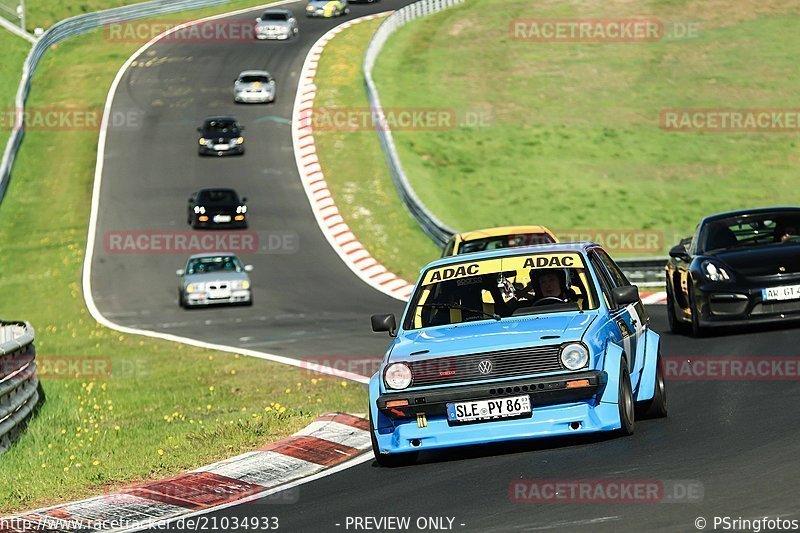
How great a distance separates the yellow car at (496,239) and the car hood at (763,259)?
4.58 m

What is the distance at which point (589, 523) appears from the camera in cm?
751

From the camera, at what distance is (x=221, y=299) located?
29.9 metres

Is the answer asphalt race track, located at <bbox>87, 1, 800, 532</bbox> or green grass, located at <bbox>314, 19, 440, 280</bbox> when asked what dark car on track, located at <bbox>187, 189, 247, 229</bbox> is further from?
green grass, located at <bbox>314, 19, 440, 280</bbox>

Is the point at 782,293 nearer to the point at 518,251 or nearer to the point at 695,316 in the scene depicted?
the point at 695,316

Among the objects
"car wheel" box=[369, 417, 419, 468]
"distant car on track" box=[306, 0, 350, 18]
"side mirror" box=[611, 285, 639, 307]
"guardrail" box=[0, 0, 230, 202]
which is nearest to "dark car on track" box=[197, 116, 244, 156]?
"guardrail" box=[0, 0, 230, 202]

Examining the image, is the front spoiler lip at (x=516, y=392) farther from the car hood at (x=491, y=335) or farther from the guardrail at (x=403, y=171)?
the guardrail at (x=403, y=171)

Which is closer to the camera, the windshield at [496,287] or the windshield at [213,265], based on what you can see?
the windshield at [496,287]

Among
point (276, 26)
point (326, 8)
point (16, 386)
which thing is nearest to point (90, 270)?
point (16, 386)

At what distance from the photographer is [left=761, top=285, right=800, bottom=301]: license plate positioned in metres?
15.8

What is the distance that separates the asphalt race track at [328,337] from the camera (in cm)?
819

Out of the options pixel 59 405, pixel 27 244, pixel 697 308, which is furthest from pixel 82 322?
pixel 697 308

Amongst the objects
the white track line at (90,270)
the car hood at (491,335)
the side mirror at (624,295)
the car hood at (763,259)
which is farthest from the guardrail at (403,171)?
the car hood at (491,335)

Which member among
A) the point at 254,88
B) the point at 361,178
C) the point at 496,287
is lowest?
the point at 361,178

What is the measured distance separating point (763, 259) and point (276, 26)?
47.2 m
